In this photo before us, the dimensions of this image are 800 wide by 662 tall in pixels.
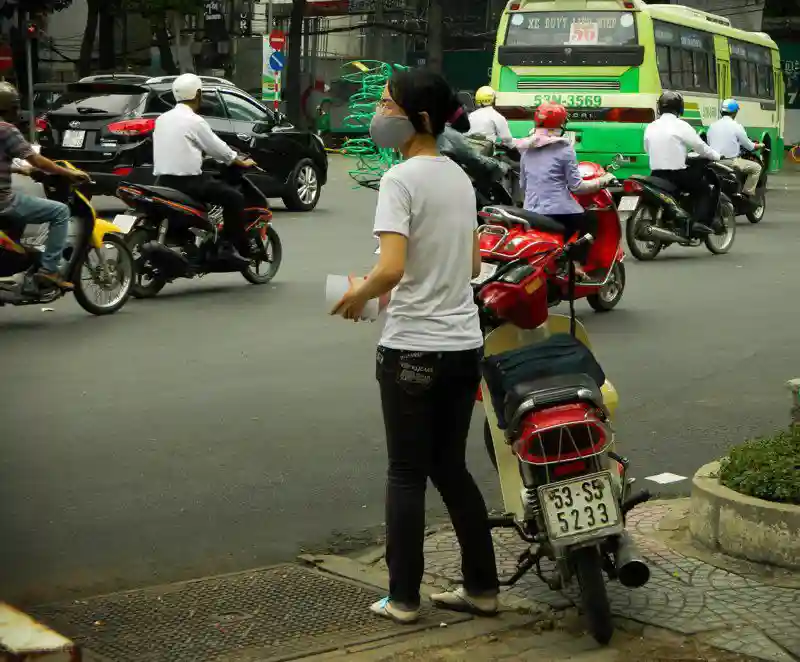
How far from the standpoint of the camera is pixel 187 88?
1155 cm

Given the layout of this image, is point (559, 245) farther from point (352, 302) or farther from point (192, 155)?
point (352, 302)

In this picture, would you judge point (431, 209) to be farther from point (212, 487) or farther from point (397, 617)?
point (212, 487)

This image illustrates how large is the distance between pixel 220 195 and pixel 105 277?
1.54 metres

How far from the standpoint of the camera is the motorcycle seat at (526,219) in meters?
8.71

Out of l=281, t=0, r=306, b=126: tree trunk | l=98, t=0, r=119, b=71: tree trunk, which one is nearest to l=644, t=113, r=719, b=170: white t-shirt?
l=281, t=0, r=306, b=126: tree trunk

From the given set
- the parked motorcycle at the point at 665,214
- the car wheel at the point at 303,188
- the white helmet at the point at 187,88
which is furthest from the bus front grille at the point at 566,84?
the white helmet at the point at 187,88

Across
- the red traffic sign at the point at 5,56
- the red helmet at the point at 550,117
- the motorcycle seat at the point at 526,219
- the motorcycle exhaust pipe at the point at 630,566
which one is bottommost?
the motorcycle exhaust pipe at the point at 630,566

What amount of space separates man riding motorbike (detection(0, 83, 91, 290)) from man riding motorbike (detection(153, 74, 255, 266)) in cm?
163

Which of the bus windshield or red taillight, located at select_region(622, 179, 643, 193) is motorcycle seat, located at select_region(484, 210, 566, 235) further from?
the bus windshield

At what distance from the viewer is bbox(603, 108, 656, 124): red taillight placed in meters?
22.2

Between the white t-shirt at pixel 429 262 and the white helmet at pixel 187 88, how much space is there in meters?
7.45

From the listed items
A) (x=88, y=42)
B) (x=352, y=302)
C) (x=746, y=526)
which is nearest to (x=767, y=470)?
(x=746, y=526)

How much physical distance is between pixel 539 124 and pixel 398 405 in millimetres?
7125

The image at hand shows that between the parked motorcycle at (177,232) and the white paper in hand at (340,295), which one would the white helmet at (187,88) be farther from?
the white paper in hand at (340,295)
